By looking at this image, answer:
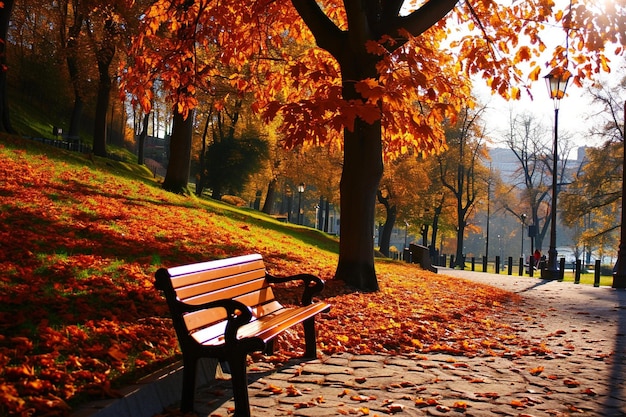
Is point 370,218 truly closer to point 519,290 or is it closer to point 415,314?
point 415,314

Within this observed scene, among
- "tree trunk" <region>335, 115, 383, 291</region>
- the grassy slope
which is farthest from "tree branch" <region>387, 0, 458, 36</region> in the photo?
the grassy slope

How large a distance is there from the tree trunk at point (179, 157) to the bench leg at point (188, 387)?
754 inches

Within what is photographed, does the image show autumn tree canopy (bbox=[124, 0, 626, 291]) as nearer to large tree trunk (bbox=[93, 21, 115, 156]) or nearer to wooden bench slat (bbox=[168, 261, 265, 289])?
wooden bench slat (bbox=[168, 261, 265, 289])

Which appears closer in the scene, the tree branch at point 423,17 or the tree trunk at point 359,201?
the tree branch at point 423,17

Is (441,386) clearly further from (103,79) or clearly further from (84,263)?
(103,79)

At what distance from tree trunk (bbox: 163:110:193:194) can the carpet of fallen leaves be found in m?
7.41

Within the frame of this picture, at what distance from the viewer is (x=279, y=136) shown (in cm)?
4347

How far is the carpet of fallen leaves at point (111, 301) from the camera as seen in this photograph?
443 centimetres

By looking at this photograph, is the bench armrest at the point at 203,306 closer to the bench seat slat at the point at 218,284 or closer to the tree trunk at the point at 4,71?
the bench seat slat at the point at 218,284

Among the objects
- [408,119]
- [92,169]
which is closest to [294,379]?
[408,119]

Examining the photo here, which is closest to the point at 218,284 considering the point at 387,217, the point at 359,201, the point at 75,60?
the point at 359,201

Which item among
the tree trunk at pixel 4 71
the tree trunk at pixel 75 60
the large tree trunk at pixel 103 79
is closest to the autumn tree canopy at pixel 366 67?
the tree trunk at pixel 4 71

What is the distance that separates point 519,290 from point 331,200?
28420mm

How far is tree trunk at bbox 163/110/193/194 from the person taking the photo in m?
23.1
